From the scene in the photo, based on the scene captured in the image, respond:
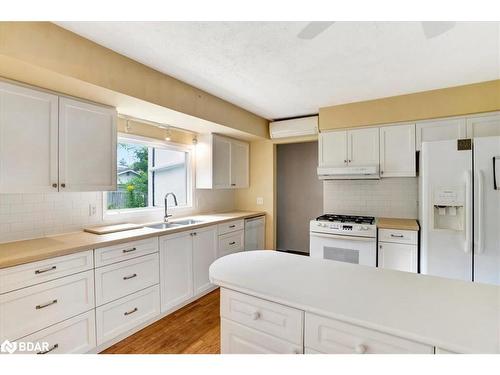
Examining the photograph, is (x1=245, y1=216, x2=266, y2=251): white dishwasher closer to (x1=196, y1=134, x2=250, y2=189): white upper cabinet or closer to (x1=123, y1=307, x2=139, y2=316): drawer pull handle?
(x1=196, y1=134, x2=250, y2=189): white upper cabinet

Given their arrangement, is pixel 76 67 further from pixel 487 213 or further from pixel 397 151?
pixel 487 213

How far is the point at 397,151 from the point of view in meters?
3.08

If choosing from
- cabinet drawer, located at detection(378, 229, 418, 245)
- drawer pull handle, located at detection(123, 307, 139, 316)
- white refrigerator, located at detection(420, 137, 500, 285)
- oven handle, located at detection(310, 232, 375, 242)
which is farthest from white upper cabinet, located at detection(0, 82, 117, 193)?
white refrigerator, located at detection(420, 137, 500, 285)

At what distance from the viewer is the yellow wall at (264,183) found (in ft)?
14.1

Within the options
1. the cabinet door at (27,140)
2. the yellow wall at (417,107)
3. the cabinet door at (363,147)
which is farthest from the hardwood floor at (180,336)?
the yellow wall at (417,107)

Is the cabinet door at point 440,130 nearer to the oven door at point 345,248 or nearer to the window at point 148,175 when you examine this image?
the oven door at point 345,248

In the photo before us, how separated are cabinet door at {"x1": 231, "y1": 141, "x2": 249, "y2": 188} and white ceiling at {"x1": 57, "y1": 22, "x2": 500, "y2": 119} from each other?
1.28 m

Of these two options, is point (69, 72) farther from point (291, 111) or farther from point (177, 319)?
point (291, 111)

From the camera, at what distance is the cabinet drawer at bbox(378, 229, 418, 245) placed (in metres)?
2.72

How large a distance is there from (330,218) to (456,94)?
6.45ft

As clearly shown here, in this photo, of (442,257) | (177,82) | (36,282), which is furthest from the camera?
(177,82)

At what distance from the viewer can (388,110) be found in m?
3.08

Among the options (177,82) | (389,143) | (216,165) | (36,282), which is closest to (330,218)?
(389,143)

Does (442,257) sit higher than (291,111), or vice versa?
(291,111)
